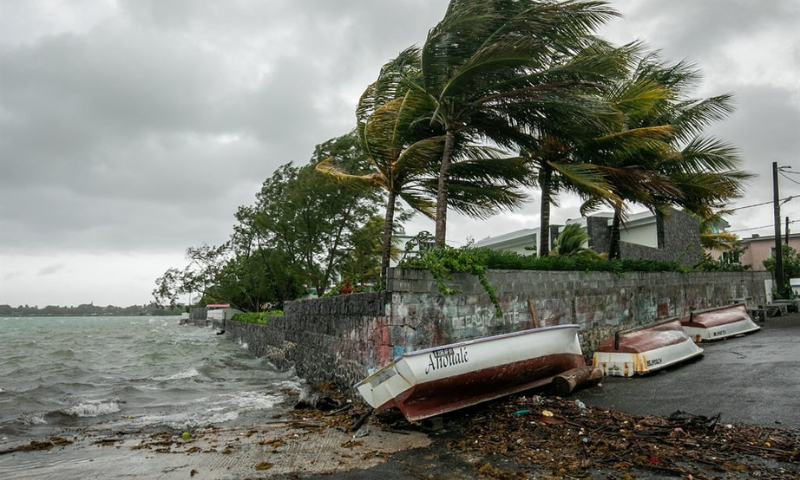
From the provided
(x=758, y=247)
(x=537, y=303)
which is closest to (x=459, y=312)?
(x=537, y=303)

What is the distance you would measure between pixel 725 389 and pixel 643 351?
1.73m

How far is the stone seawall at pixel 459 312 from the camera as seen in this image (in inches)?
314

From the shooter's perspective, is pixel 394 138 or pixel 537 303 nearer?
pixel 537 303

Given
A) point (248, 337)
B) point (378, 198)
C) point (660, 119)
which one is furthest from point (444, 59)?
point (248, 337)

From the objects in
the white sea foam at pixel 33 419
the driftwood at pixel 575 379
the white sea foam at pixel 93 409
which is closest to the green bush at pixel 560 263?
the driftwood at pixel 575 379

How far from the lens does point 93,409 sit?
31.4 feet

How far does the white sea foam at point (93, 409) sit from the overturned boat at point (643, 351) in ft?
29.5

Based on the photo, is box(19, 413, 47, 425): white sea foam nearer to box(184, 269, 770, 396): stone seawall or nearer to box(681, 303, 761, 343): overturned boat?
box(184, 269, 770, 396): stone seawall

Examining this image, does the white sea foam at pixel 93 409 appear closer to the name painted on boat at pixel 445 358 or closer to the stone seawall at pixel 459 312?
the stone seawall at pixel 459 312

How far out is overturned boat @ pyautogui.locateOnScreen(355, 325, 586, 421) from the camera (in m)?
6.41

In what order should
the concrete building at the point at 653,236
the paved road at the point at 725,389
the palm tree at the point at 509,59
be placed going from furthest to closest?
the concrete building at the point at 653,236
the palm tree at the point at 509,59
the paved road at the point at 725,389

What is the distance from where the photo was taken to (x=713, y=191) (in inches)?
558

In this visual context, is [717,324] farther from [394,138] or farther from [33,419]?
[33,419]

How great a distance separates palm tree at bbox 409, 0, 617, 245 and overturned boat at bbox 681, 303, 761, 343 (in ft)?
20.8
